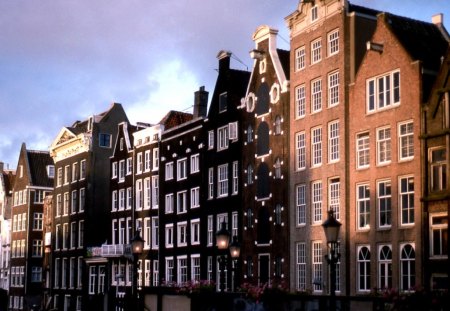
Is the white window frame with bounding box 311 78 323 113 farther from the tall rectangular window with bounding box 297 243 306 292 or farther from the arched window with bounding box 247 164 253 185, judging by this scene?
the tall rectangular window with bounding box 297 243 306 292

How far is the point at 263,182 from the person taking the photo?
181 ft

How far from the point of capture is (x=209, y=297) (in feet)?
103

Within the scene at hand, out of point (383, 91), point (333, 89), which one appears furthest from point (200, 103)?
point (383, 91)

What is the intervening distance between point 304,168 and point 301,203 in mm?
2128

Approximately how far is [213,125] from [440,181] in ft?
78.9

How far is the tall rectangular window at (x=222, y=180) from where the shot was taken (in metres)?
59.8

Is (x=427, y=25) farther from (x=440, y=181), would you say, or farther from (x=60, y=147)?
(x=60, y=147)

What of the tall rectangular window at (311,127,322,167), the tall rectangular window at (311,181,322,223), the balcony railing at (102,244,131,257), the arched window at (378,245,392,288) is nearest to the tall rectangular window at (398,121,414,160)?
the arched window at (378,245,392,288)

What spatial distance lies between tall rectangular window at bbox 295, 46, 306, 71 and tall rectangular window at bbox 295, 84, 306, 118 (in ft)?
4.01

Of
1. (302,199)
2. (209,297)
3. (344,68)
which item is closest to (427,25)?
(344,68)

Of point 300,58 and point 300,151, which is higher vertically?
point 300,58

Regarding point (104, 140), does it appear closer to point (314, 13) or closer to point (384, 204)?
point (314, 13)

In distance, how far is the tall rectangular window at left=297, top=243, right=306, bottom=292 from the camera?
165 feet

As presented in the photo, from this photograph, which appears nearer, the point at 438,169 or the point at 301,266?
the point at 438,169
